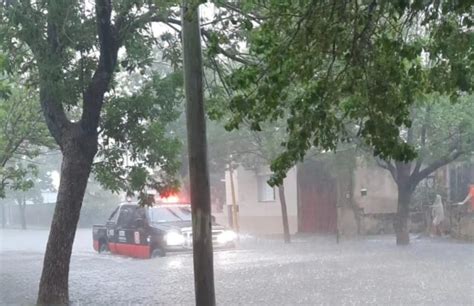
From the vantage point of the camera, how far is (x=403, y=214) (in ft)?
68.9

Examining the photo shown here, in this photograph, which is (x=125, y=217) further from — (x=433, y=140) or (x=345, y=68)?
(x=345, y=68)

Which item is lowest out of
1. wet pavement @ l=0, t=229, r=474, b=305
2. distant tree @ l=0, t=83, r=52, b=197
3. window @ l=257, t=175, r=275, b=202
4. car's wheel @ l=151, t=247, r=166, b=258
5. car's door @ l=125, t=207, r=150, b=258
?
wet pavement @ l=0, t=229, r=474, b=305

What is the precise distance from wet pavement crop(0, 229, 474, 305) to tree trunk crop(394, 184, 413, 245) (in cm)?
37

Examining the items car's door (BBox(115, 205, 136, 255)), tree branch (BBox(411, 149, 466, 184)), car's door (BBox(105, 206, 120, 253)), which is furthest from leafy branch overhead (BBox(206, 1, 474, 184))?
car's door (BBox(105, 206, 120, 253))

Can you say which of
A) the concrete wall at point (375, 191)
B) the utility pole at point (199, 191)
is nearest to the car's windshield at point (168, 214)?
the concrete wall at point (375, 191)

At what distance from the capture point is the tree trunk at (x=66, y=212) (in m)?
11.3

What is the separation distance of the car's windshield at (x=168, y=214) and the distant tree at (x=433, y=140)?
→ 6232 millimetres

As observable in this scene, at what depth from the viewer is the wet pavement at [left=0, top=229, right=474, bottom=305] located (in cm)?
1209

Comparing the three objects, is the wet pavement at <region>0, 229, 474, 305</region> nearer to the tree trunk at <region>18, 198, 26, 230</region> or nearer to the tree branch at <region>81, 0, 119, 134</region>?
the tree branch at <region>81, 0, 119, 134</region>

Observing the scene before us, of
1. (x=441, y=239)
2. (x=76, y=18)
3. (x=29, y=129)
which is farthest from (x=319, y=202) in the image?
(x=76, y=18)

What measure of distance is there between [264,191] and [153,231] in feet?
39.9

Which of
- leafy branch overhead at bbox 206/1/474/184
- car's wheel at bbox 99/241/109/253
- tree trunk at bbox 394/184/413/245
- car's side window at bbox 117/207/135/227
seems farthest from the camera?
car's wheel at bbox 99/241/109/253

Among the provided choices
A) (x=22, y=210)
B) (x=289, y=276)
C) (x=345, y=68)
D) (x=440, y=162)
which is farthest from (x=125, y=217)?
(x=22, y=210)

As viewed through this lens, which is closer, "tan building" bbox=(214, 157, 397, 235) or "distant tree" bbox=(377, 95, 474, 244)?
"distant tree" bbox=(377, 95, 474, 244)
